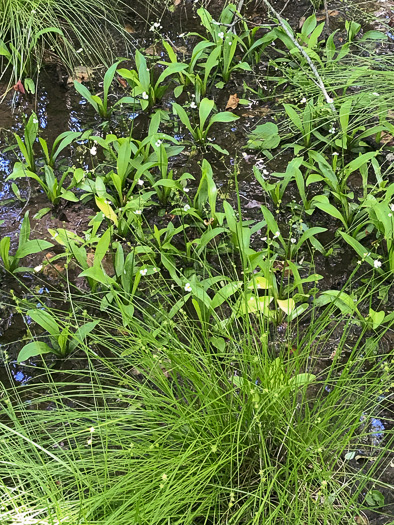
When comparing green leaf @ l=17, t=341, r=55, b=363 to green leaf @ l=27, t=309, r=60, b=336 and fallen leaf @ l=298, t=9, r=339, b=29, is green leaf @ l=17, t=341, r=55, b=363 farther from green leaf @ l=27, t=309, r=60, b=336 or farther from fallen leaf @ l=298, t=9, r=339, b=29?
fallen leaf @ l=298, t=9, r=339, b=29

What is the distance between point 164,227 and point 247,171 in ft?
2.12

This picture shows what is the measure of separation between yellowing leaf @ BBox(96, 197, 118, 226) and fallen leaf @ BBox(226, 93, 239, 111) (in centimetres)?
123

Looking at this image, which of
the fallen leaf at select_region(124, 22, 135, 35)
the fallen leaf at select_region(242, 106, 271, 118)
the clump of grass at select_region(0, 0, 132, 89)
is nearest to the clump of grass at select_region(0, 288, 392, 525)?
the fallen leaf at select_region(242, 106, 271, 118)

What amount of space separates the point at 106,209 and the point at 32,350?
84 centimetres

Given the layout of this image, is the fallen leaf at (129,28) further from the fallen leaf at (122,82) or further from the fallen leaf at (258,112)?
the fallen leaf at (258,112)

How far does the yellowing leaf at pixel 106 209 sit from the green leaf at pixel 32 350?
2.46ft

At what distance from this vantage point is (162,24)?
389 centimetres

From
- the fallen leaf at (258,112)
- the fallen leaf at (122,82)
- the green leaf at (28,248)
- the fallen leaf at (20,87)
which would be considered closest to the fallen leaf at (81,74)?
the fallen leaf at (122,82)

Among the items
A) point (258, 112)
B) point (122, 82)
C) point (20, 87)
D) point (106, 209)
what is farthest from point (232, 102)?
point (20, 87)

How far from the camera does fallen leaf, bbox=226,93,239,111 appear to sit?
130 inches

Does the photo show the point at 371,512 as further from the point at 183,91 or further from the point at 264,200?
the point at 183,91

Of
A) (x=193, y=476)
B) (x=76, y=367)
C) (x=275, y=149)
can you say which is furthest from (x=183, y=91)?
(x=193, y=476)

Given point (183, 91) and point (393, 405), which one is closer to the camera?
point (393, 405)

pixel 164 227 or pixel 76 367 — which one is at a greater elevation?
pixel 164 227
